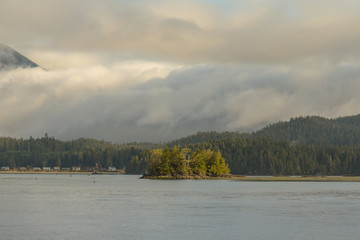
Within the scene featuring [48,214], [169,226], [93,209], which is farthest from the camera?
[93,209]

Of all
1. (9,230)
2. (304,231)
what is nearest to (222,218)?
(304,231)

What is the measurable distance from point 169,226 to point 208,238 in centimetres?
1153

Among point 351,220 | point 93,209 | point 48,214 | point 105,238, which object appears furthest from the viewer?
point 93,209

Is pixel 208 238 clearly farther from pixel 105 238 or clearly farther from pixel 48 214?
pixel 48 214

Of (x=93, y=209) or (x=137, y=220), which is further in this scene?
(x=93, y=209)

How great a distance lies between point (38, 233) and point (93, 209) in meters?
30.9

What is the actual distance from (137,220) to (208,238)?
755 inches

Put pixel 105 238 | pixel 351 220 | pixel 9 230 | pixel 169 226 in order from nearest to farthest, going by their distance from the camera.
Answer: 1. pixel 105 238
2. pixel 9 230
3. pixel 169 226
4. pixel 351 220

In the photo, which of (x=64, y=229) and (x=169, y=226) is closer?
(x=64, y=229)

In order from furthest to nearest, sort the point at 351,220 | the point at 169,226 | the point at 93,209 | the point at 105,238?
the point at 93,209 < the point at 351,220 < the point at 169,226 < the point at 105,238

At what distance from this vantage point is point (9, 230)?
64.3m

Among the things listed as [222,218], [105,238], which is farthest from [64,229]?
[222,218]

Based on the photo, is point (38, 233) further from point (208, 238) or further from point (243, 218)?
point (243, 218)

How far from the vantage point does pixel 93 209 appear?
92.6 m
